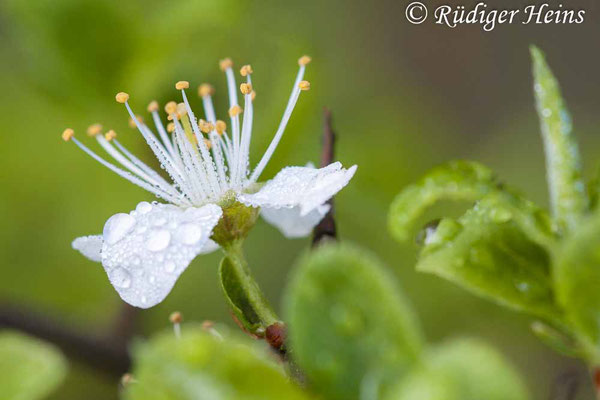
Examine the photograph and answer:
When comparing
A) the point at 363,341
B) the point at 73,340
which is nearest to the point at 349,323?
the point at 363,341

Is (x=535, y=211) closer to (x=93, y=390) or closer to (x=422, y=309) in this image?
(x=422, y=309)

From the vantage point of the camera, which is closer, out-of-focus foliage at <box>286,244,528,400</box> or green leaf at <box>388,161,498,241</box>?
out-of-focus foliage at <box>286,244,528,400</box>

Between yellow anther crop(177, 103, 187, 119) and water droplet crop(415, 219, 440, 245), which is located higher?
yellow anther crop(177, 103, 187, 119)

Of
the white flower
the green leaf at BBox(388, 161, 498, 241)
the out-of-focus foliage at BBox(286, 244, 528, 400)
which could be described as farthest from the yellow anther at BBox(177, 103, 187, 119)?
the out-of-focus foliage at BBox(286, 244, 528, 400)

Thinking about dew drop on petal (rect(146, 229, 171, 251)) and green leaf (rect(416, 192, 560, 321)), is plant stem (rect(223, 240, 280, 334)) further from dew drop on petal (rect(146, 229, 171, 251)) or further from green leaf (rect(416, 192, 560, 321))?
green leaf (rect(416, 192, 560, 321))

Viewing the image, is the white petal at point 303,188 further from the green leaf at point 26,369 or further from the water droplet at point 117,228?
the green leaf at point 26,369

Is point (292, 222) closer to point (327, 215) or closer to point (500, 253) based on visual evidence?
point (327, 215)

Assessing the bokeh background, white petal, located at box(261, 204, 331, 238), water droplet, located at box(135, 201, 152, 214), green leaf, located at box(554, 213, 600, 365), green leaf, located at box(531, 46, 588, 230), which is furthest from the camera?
the bokeh background

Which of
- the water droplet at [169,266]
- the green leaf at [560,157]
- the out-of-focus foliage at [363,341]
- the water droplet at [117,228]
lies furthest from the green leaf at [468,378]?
the water droplet at [117,228]

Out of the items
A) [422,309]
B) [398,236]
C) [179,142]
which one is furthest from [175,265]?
[422,309]
